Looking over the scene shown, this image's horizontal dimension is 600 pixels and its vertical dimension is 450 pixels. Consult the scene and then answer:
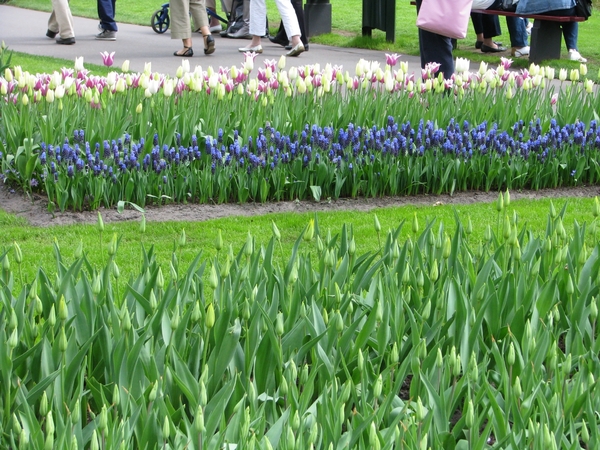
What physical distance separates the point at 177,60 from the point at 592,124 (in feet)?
21.1

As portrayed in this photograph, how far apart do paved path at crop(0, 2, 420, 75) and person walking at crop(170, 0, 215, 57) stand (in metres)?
0.15

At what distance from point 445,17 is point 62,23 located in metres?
7.17

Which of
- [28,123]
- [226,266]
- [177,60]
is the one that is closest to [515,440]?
[226,266]

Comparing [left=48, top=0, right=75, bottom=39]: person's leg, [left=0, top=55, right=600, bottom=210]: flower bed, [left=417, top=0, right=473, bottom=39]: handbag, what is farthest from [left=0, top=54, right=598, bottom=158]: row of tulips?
[left=48, top=0, right=75, bottom=39]: person's leg

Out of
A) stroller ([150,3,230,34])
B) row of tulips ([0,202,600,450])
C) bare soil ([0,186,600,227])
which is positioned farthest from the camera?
stroller ([150,3,230,34])

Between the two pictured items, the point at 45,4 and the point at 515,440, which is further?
the point at 45,4

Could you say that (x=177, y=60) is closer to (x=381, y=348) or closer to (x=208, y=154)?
(x=208, y=154)

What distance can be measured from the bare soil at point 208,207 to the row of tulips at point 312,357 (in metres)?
2.29

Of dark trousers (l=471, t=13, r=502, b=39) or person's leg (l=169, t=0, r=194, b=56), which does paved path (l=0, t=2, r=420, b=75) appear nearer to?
person's leg (l=169, t=0, r=194, b=56)

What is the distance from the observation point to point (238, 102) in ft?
19.7

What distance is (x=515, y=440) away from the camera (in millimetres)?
2010

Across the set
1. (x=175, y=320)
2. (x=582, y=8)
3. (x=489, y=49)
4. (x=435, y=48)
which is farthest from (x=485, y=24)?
(x=175, y=320)

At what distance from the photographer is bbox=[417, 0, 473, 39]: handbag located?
713cm

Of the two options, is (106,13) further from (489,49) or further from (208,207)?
(208,207)
